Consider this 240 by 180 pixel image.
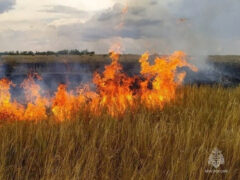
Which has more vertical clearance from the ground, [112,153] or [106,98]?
[106,98]

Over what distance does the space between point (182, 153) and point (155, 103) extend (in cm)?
354

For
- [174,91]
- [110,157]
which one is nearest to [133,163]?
[110,157]

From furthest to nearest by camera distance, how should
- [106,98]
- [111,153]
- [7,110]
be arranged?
[106,98] → [7,110] → [111,153]

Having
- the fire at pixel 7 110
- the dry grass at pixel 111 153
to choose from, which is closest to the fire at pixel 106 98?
the fire at pixel 7 110

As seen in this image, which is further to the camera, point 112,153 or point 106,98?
point 106,98

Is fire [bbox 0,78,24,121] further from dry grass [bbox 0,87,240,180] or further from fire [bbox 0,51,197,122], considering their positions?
dry grass [bbox 0,87,240,180]

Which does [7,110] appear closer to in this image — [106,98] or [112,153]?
[106,98]

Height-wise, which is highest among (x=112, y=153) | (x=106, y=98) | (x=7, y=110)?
(x=106, y=98)

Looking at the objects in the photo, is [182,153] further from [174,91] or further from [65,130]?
[174,91]

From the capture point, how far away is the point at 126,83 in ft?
30.7

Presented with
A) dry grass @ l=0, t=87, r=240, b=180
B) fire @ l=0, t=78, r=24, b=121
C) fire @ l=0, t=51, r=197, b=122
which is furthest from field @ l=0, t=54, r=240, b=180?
fire @ l=0, t=78, r=24, b=121

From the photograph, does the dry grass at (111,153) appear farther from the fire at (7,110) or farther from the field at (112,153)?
the fire at (7,110)

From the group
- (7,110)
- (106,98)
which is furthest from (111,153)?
(7,110)

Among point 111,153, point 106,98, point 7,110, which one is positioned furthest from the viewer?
point 106,98
